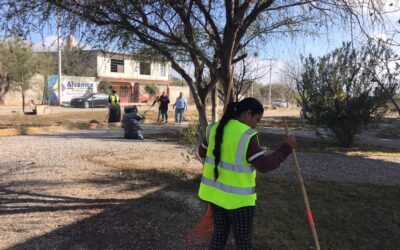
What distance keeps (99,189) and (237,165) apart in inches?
170

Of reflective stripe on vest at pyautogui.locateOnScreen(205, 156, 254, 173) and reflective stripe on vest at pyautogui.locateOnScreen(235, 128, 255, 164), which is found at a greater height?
reflective stripe on vest at pyautogui.locateOnScreen(235, 128, 255, 164)

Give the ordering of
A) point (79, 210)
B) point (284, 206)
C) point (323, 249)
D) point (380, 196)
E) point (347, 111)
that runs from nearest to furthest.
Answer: point (323, 249), point (79, 210), point (284, 206), point (380, 196), point (347, 111)

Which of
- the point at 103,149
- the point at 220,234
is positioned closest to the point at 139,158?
the point at 103,149

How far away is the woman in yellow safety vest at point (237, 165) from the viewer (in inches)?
133

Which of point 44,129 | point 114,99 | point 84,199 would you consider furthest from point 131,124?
point 84,199

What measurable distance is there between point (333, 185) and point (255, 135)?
17.7 feet

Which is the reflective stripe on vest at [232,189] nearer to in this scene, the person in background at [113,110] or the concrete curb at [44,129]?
the concrete curb at [44,129]

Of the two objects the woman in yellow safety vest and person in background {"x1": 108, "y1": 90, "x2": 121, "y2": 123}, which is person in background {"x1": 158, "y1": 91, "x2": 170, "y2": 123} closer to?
person in background {"x1": 108, "y1": 90, "x2": 121, "y2": 123}

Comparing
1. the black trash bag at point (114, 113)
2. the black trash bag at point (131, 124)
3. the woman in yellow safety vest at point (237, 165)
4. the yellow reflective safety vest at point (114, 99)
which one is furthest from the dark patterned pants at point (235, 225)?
the black trash bag at point (114, 113)

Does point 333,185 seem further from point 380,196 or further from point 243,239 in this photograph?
point 243,239

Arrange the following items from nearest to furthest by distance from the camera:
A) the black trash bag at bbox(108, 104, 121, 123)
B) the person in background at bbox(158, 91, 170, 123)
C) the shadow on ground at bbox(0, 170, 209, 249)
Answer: the shadow on ground at bbox(0, 170, 209, 249) < the black trash bag at bbox(108, 104, 121, 123) < the person in background at bbox(158, 91, 170, 123)

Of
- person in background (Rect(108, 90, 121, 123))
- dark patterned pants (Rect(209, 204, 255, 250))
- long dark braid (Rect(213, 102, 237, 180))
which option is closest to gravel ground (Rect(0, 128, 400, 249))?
dark patterned pants (Rect(209, 204, 255, 250))

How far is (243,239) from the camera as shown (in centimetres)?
354

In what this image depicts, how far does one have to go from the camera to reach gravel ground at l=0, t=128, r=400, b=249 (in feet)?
16.5
